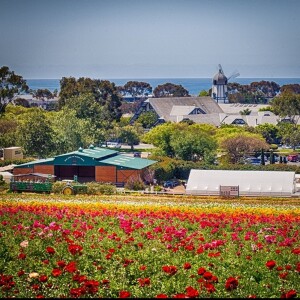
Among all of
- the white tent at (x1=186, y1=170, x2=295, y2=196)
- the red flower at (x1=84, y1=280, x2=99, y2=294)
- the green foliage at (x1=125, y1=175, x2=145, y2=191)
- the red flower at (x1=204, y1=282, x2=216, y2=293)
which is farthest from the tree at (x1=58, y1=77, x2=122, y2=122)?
the red flower at (x1=84, y1=280, x2=99, y2=294)

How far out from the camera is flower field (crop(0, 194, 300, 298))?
30.9ft

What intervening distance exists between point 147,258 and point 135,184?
2424 centimetres

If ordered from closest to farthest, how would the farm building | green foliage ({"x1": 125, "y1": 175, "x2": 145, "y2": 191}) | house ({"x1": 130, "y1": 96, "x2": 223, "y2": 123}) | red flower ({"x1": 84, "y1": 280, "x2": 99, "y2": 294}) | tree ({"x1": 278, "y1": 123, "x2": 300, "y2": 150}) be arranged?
1. red flower ({"x1": 84, "y1": 280, "x2": 99, "y2": 294})
2. green foliage ({"x1": 125, "y1": 175, "x2": 145, "y2": 191})
3. the farm building
4. tree ({"x1": 278, "y1": 123, "x2": 300, "y2": 150})
5. house ({"x1": 130, "y1": 96, "x2": 223, "y2": 123})

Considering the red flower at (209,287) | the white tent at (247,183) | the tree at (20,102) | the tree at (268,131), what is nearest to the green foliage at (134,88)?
the tree at (20,102)

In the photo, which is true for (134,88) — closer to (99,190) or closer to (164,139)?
(164,139)

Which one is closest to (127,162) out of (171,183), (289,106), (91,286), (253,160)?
(171,183)

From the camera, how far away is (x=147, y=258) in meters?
11.1

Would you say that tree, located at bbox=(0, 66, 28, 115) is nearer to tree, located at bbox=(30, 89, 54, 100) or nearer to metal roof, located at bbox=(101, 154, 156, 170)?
metal roof, located at bbox=(101, 154, 156, 170)

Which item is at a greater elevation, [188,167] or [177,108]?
[177,108]

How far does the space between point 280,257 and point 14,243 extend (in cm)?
451

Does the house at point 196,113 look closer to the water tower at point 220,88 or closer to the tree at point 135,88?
the water tower at point 220,88

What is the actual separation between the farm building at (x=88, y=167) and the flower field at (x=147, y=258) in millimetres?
22581

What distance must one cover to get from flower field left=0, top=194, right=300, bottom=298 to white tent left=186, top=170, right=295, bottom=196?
16.7m

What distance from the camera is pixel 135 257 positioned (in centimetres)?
1112
